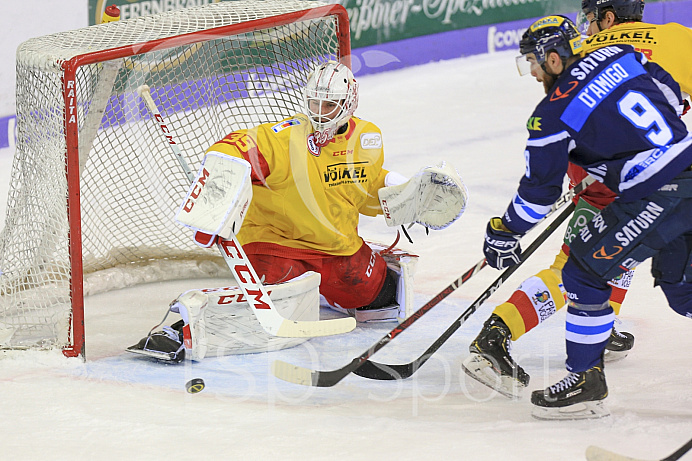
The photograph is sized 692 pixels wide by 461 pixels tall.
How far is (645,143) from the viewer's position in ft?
7.95

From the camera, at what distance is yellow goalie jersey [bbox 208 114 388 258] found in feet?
10.5

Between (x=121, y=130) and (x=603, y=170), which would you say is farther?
(x=121, y=130)

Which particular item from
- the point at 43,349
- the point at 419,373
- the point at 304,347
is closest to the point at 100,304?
the point at 43,349

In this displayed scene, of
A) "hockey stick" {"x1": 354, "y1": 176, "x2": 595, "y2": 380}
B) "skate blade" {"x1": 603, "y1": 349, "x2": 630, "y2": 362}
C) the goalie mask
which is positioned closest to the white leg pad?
"hockey stick" {"x1": 354, "y1": 176, "x2": 595, "y2": 380}

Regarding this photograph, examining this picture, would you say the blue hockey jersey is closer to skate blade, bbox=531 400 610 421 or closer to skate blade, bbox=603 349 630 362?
skate blade, bbox=531 400 610 421

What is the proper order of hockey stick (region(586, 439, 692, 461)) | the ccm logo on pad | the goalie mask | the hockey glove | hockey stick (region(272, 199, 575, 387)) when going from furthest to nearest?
the ccm logo on pad
hockey stick (region(272, 199, 575, 387))
the hockey glove
the goalie mask
hockey stick (region(586, 439, 692, 461))

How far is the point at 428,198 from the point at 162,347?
3.54ft

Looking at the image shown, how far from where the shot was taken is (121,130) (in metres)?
3.54

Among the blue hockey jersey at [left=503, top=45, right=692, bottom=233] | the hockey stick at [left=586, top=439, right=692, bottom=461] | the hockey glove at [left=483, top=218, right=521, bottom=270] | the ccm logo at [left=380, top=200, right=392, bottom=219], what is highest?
the blue hockey jersey at [left=503, top=45, right=692, bottom=233]

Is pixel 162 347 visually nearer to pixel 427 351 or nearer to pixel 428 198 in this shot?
pixel 427 351

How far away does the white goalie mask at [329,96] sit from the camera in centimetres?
312

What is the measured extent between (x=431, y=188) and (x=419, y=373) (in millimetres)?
706

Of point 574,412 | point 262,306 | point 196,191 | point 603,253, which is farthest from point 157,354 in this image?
point 603,253

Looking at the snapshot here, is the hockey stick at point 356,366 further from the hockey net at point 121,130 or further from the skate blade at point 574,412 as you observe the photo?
the hockey net at point 121,130
